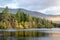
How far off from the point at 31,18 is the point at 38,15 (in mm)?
263

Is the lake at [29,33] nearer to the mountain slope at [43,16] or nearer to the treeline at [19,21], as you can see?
the treeline at [19,21]

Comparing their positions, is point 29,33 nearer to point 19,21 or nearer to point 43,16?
point 19,21

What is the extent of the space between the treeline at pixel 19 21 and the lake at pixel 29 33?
0.45 ft

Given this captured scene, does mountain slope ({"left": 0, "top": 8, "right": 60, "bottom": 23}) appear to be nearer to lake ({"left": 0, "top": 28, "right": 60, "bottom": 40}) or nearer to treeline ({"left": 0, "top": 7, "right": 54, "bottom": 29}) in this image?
treeline ({"left": 0, "top": 7, "right": 54, "bottom": 29})

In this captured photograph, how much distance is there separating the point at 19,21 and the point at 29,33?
0.53m

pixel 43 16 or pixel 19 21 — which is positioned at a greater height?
pixel 43 16

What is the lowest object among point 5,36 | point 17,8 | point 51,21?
point 5,36

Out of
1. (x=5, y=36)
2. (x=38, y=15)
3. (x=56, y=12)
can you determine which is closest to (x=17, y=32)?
(x=5, y=36)

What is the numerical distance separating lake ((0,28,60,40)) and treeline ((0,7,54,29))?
0.14 m

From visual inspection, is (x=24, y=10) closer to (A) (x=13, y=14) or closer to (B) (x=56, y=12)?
(A) (x=13, y=14)

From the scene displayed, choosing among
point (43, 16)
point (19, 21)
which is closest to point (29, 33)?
point (19, 21)

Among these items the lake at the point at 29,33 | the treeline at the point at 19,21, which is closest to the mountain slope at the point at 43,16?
the treeline at the point at 19,21

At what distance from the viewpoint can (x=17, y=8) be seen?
7.39 m

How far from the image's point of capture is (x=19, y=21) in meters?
7.36
